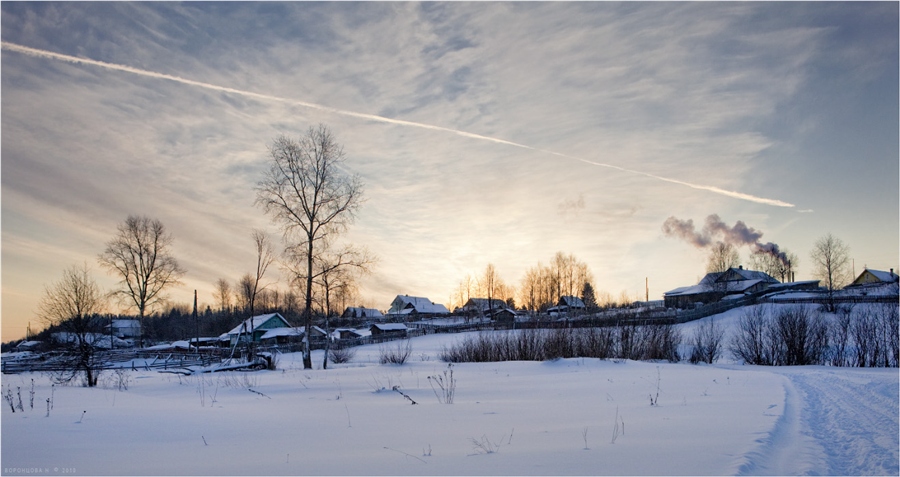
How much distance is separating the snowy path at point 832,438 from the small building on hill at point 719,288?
230ft

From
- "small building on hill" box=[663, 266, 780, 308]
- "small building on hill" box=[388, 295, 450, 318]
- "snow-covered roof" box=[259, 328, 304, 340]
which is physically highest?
"small building on hill" box=[663, 266, 780, 308]

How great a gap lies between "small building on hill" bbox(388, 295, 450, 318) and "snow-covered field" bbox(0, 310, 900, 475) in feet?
289

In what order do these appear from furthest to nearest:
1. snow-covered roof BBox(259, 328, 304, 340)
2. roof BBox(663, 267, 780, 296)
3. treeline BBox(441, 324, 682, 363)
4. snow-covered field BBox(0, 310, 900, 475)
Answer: roof BBox(663, 267, 780, 296) → snow-covered roof BBox(259, 328, 304, 340) → treeline BBox(441, 324, 682, 363) → snow-covered field BBox(0, 310, 900, 475)

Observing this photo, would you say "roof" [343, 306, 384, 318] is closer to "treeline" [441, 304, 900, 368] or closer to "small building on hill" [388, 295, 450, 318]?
"small building on hill" [388, 295, 450, 318]

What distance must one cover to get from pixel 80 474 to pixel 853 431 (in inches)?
381

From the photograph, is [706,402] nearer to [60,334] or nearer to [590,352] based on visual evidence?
[590,352]

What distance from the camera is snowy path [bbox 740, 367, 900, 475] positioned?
Result: 5.41m

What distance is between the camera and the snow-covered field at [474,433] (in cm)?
529

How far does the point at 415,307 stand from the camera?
101 metres

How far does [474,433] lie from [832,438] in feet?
15.5

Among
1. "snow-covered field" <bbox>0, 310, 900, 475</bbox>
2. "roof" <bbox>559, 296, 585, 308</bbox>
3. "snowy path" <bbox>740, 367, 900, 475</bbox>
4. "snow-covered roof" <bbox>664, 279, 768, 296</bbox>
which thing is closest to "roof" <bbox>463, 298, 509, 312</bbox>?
"roof" <bbox>559, 296, 585, 308</bbox>

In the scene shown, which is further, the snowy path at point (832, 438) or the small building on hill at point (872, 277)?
the small building on hill at point (872, 277)

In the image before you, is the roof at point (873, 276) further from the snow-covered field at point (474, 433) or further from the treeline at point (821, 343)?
the snow-covered field at point (474, 433)

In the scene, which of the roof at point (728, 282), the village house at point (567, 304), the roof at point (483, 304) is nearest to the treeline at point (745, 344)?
the roof at point (728, 282)
